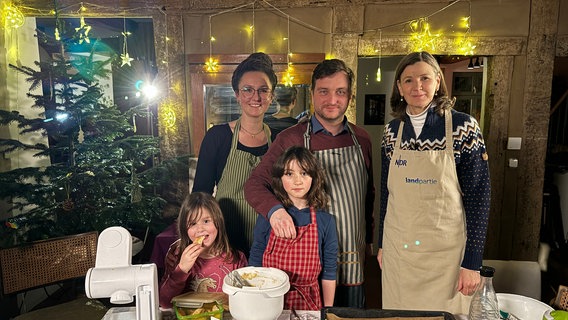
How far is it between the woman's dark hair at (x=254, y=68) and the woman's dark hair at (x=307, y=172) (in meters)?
0.41

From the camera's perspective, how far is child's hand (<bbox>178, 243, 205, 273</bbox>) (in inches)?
61.2

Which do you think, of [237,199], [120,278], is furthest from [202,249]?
[120,278]

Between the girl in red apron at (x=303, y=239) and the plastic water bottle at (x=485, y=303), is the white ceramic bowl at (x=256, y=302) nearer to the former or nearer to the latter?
the girl in red apron at (x=303, y=239)

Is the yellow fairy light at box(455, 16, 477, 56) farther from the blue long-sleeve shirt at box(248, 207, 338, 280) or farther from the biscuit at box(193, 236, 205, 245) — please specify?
the biscuit at box(193, 236, 205, 245)

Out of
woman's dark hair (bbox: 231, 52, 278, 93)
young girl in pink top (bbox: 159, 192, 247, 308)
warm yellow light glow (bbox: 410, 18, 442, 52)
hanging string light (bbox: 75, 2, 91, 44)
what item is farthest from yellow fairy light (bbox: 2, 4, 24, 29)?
warm yellow light glow (bbox: 410, 18, 442, 52)

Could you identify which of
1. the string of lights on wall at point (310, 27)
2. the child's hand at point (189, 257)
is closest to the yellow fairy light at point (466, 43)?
the string of lights on wall at point (310, 27)

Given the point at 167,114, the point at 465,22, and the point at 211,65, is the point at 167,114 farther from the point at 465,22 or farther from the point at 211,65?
the point at 465,22

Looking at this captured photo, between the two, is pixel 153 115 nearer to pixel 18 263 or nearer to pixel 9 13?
pixel 9 13

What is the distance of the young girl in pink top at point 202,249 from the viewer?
160cm

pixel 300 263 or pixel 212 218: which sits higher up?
pixel 212 218

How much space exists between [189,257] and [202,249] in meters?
0.07

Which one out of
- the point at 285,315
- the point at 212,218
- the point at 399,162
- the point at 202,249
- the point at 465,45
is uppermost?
the point at 465,45

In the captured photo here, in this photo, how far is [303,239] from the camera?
1538 millimetres

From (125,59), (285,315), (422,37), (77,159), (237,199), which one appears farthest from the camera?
(422,37)
